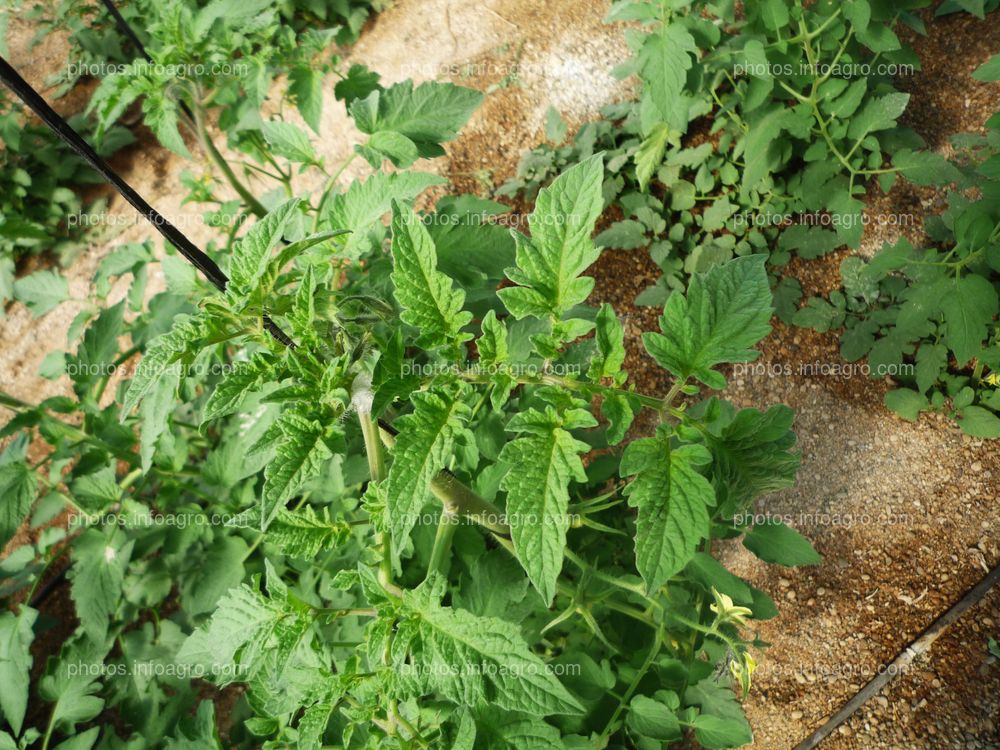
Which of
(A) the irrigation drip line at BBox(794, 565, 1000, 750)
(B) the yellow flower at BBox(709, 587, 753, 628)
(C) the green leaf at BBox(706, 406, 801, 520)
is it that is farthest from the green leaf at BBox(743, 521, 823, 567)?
(A) the irrigation drip line at BBox(794, 565, 1000, 750)

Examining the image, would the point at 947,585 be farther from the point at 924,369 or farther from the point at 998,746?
the point at 924,369

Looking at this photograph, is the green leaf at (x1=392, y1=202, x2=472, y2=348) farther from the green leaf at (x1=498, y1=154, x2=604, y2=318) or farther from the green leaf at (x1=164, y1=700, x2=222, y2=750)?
the green leaf at (x1=164, y1=700, x2=222, y2=750)

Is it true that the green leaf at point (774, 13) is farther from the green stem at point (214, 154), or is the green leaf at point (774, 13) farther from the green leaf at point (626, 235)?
the green stem at point (214, 154)

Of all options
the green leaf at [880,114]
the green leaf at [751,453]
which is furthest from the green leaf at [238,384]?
the green leaf at [880,114]

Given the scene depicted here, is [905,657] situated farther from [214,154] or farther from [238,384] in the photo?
[214,154]

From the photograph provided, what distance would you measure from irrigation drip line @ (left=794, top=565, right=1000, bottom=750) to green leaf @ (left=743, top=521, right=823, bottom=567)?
800mm

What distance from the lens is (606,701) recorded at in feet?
6.70

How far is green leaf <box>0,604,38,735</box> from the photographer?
89.6 inches

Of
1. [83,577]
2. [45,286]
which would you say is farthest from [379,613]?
[45,286]

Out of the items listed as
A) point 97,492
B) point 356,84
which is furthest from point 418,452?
point 356,84

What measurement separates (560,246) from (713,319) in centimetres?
30

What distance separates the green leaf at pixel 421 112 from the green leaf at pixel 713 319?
970 millimetres

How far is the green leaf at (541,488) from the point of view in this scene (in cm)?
109

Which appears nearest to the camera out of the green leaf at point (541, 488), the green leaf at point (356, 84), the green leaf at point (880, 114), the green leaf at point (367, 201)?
the green leaf at point (541, 488)
